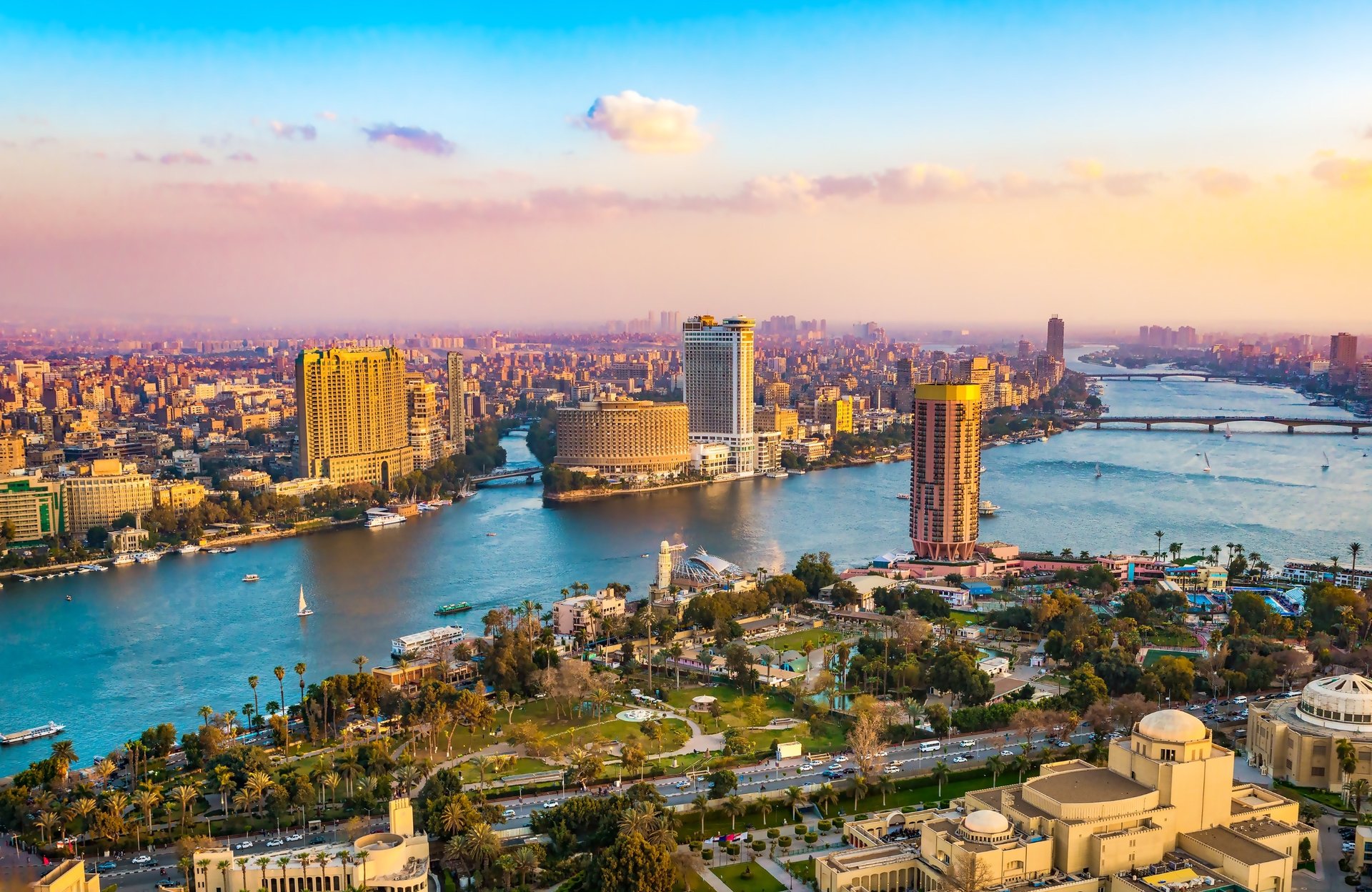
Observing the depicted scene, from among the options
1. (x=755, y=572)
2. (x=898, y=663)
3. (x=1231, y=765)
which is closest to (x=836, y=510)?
(x=755, y=572)

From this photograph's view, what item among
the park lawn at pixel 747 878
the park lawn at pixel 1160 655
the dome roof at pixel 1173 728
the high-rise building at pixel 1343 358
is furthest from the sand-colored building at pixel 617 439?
the high-rise building at pixel 1343 358

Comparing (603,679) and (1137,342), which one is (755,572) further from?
(1137,342)

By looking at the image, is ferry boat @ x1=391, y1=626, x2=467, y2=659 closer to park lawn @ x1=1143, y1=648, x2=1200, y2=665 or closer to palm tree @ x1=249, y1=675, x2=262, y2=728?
palm tree @ x1=249, y1=675, x2=262, y2=728

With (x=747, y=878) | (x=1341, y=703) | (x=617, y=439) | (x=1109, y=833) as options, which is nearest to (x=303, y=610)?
(x=747, y=878)

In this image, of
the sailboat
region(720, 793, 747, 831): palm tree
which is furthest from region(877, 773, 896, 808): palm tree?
the sailboat

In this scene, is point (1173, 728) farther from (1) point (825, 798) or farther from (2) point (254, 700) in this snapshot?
(2) point (254, 700)

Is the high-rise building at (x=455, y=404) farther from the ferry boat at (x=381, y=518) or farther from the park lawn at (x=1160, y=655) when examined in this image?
the park lawn at (x=1160, y=655)
